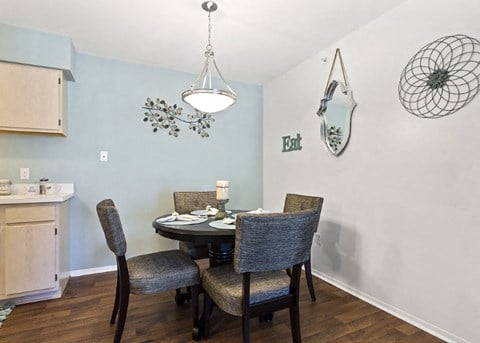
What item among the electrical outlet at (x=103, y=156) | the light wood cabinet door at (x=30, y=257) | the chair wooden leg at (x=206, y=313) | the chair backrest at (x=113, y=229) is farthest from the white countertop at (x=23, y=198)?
the chair wooden leg at (x=206, y=313)

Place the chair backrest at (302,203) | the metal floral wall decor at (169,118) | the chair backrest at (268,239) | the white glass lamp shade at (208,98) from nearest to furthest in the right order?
the chair backrest at (268,239)
the white glass lamp shade at (208,98)
the chair backrest at (302,203)
the metal floral wall decor at (169,118)

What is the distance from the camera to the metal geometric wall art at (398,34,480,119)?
1.68m

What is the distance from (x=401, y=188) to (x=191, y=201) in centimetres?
185

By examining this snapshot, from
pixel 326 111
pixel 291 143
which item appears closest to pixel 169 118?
pixel 291 143

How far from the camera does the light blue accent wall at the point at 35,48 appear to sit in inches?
93.1

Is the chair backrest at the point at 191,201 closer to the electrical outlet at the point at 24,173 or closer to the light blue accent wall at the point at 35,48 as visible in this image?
the electrical outlet at the point at 24,173

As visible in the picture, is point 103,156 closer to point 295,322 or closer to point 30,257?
point 30,257

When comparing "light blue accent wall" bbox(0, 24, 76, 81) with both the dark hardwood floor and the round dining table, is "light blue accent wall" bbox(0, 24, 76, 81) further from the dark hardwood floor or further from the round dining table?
the dark hardwood floor

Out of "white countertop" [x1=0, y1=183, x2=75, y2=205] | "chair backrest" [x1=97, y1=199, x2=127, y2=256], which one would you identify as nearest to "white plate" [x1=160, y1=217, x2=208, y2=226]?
"chair backrest" [x1=97, y1=199, x2=127, y2=256]

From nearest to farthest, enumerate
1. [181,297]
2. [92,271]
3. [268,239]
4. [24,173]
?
1. [268,239]
2. [181,297]
3. [24,173]
4. [92,271]

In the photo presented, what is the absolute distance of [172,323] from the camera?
1.97 metres

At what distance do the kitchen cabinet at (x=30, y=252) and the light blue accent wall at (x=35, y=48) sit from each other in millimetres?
1274

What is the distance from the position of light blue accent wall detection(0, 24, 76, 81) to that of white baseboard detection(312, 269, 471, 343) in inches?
128

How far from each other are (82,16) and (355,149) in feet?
8.33
